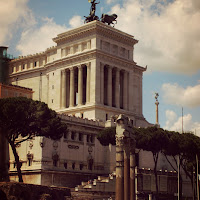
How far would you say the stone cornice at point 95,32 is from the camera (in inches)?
4619

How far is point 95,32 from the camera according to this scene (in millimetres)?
117000

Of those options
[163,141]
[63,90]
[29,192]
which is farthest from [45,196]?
[63,90]

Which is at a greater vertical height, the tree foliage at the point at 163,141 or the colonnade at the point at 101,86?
the colonnade at the point at 101,86

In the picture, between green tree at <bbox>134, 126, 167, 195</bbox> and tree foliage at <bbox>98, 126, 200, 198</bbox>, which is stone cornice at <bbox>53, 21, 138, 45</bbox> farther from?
green tree at <bbox>134, 126, 167, 195</bbox>

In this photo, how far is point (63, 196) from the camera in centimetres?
7006

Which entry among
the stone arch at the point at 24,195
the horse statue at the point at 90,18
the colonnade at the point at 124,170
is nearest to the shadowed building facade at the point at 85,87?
the horse statue at the point at 90,18

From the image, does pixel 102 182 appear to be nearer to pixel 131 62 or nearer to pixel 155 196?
pixel 155 196

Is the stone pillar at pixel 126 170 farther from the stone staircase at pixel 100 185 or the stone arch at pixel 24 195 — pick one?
the stone staircase at pixel 100 185

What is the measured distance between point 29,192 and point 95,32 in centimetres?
6093

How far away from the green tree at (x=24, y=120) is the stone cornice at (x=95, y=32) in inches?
1513

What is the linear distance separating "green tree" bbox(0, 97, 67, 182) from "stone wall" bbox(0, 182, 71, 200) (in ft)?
29.9

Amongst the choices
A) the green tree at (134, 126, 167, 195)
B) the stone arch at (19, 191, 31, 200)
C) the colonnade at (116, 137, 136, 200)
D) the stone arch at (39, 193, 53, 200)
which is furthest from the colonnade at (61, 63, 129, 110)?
the colonnade at (116, 137, 136, 200)

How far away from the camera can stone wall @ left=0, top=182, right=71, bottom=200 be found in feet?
195

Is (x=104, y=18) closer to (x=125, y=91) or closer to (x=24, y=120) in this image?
(x=125, y=91)
